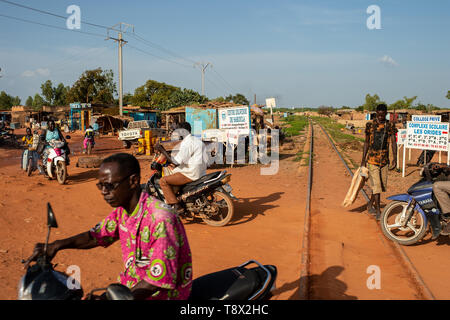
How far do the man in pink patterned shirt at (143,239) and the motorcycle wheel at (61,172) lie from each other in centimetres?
838

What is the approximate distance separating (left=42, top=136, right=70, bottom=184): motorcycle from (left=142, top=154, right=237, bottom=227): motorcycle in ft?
15.2

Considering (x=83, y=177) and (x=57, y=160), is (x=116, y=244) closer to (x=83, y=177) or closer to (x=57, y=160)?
(x=57, y=160)

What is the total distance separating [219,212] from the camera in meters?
6.80

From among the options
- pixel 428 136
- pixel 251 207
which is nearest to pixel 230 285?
pixel 251 207

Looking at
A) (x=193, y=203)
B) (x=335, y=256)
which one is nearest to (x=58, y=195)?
(x=193, y=203)

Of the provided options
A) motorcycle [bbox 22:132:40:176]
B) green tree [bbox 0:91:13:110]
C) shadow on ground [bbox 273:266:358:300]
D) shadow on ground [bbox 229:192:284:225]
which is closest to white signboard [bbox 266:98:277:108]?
shadow on ground [bbox 229:192:284:225]

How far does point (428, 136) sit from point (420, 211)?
717cm

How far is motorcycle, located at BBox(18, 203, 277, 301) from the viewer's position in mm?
1789

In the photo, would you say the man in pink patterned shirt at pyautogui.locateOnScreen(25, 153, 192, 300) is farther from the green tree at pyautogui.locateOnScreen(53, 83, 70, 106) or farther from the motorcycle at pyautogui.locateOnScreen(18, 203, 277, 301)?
the green tree at pyautogui.locateOnScreen(53, 83, 70, 106)

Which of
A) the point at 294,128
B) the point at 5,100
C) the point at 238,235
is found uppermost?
the point at 5,100
